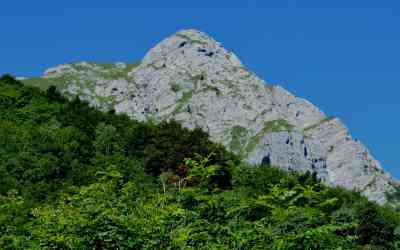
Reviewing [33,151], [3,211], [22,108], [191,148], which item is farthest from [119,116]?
[3,211]

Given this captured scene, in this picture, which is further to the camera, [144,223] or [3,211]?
[3,211]

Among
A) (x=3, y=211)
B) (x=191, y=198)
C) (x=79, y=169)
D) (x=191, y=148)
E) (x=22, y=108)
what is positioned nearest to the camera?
(x=191, y=198)

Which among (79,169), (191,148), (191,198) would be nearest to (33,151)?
(79,169)

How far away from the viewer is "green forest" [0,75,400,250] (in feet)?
43.7

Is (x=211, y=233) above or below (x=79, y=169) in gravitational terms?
below

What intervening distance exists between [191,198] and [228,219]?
120cm

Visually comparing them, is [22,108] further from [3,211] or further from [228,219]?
[228,219]

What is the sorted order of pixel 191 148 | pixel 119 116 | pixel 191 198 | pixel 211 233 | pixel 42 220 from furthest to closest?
pixel 119 116 → pixel 191 148 → pixel 191 198 → pixel 42 220 → pixel 211 233

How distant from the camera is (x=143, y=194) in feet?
83.3

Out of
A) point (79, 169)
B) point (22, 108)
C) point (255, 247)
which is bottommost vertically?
point (255, 247)

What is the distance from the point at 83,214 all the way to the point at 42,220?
1888mm

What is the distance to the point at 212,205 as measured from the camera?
1596 cm

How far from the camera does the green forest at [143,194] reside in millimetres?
13320

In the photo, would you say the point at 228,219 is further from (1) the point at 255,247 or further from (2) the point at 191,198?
(1) the point at 255,247
